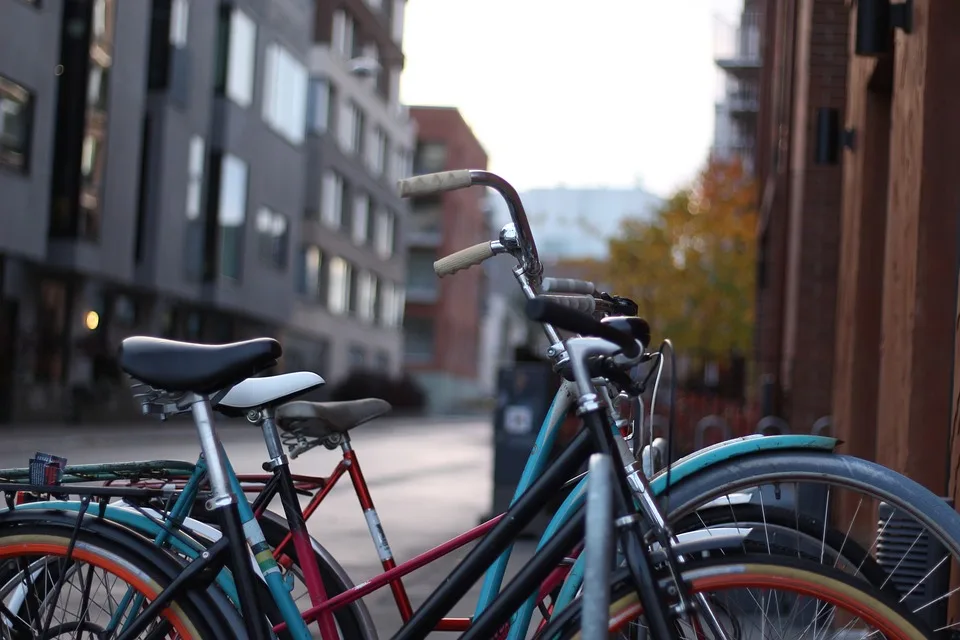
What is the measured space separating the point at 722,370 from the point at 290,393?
26.0 meters

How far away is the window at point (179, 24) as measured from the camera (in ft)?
87.1

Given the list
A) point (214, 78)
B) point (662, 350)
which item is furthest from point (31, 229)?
point (662, 350)

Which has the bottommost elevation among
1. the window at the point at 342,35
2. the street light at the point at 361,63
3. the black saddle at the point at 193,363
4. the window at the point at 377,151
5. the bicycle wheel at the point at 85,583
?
the bicycle wheel at the point at 85,583

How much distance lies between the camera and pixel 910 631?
2.42m

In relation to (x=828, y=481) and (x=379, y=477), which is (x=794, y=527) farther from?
(x=379, y=477)

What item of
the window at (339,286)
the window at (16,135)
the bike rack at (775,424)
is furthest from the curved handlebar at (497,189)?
the window at (339,286)

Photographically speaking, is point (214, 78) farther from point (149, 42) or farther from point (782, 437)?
point (782, 437)

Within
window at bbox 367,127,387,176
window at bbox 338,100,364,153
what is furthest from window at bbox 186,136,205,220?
window at bbox 367,127,387,176

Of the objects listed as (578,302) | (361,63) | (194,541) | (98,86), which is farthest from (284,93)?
→ (578,302)

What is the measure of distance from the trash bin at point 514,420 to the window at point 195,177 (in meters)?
20.9

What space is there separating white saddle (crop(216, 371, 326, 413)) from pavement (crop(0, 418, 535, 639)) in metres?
0.43

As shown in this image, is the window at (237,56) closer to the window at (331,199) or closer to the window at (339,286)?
the window at (331,199)

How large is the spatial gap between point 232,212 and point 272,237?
4246 mm

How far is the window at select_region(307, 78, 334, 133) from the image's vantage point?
44.0 m
